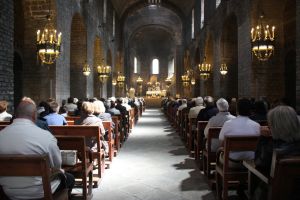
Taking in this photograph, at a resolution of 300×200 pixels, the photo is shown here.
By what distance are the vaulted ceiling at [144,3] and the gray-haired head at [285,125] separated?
27.6 metres

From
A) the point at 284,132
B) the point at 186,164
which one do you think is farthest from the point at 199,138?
the point at 284,132

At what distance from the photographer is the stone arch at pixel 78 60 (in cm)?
1714

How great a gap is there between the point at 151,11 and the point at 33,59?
26.1 metres

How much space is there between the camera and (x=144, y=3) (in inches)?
1250

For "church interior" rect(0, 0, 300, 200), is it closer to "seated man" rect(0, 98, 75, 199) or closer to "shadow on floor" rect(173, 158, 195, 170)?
"shadow on floor" rect(173, 158, 195, 170)

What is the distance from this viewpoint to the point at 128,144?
11.0 m

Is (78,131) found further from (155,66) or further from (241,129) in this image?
(155,66)

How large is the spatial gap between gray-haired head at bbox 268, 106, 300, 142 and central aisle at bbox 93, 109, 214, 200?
2333mm

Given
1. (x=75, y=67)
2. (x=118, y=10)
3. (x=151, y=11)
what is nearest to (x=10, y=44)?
(x=75, y=67)

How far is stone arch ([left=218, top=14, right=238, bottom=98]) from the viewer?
1737 centimetres

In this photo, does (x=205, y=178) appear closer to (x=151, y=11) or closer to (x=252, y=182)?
(x=252, y=182)

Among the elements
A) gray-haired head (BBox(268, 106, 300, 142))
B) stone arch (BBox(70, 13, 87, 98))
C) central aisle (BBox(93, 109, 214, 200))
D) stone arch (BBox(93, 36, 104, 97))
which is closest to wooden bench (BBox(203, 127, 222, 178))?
central aisle (BBox(93, 109, 214, 200))

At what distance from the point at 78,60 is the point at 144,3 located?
1610 centimetres

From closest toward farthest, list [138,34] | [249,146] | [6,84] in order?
[249,146] → [6,84] → [138,34]
